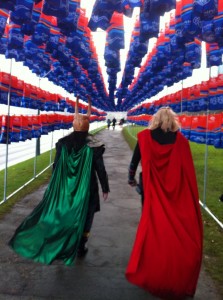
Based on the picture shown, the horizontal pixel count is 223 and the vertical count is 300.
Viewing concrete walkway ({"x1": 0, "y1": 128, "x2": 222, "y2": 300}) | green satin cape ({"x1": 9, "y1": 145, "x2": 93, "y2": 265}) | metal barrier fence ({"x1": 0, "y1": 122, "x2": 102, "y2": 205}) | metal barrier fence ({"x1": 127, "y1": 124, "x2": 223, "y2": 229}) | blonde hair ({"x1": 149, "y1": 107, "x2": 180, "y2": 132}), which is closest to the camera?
concrete walkway ({"x1": 0, "y1": 128, "x2": 222, "y2": 300})

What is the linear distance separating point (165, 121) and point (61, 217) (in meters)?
1.64

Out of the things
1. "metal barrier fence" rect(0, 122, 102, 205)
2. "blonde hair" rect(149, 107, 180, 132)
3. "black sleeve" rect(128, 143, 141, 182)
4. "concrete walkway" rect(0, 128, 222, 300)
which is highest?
"blonde hair" rect(149, 107, 180, 132)

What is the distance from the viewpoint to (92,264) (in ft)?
14.7

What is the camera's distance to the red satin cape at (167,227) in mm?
3459

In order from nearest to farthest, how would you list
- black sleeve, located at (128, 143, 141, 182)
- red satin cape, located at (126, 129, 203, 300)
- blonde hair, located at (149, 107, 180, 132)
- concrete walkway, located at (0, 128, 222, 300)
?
red satin cape, located at (126, 129, 203, 300) → concrete walkway, located at (0, 128, 222, 300) → blonde hair, located at (149, 107, 180, 132) → black sleeve, located at (128, 143, 141, 182)

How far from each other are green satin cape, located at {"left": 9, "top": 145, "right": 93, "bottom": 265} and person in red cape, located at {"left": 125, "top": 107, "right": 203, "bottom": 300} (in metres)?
0.80

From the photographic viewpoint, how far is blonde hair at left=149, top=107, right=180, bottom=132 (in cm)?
389

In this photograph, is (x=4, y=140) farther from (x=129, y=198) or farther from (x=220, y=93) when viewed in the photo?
(x=220, y=93)

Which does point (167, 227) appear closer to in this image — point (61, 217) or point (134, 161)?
point (134, 161)

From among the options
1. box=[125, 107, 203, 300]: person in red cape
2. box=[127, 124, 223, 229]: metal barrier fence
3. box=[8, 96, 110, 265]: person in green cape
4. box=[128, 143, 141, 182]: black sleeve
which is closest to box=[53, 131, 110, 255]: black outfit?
box=[8, 96, 110, 265]: person in green cape

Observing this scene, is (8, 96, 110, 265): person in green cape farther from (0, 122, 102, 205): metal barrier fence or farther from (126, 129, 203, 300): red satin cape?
(0, 122, 102, 205): metal barrier fence

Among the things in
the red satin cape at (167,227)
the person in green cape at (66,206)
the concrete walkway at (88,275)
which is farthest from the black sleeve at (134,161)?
the concrete walkway at (88,275)

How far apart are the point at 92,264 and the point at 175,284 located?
1.36 m

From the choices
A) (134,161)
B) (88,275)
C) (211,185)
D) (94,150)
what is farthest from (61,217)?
(211,185)
